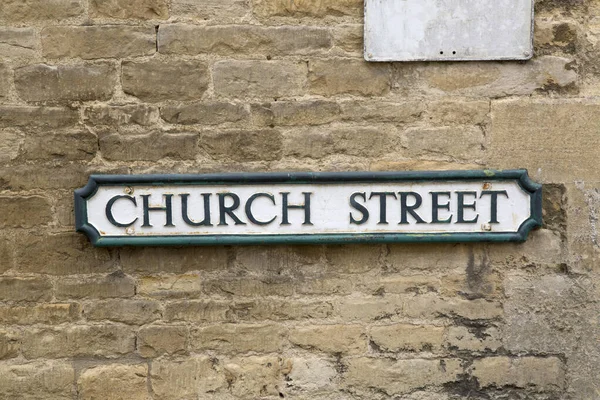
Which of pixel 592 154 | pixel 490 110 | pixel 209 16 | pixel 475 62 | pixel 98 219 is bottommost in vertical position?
pixel 98 219

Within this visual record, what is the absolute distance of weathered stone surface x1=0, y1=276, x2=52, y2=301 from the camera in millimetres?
2902

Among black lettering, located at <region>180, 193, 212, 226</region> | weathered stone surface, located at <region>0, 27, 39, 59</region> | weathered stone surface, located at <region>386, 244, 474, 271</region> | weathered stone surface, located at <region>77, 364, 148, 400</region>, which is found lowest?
weathered stone surface, located at <region>77, 364, 148, 400</region>

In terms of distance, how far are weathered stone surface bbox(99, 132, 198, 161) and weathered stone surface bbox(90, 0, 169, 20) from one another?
487 mm

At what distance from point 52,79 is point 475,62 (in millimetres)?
1755

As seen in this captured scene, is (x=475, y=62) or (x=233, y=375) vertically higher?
(x=475, y=62)

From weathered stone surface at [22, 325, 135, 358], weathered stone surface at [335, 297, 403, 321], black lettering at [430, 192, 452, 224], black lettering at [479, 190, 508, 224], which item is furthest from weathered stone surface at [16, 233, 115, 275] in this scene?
black lettering at [479, 190, 508, 224]

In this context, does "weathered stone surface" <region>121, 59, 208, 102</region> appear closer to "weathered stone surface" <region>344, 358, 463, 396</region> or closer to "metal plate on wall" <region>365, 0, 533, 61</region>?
"metal plate on wall" <region>365, 0, 533, 61</region>

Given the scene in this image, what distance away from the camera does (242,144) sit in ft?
9.40

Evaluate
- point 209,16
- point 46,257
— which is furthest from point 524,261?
point 46,257

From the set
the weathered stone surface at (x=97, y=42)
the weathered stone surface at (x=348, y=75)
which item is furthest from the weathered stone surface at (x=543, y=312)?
the weathered stone surface at (x=97, y=42)

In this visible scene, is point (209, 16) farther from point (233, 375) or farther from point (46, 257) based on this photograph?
point (233, 375)

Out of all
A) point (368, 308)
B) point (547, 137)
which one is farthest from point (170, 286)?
point (547, 137)

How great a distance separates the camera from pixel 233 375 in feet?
9.64

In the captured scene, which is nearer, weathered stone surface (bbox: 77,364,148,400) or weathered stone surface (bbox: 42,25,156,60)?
weathered stone surface (bbox: 42,25,156,60)
